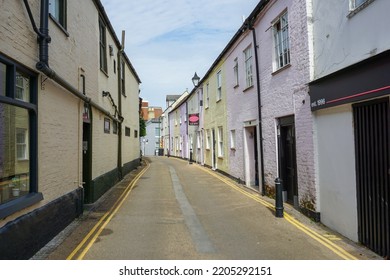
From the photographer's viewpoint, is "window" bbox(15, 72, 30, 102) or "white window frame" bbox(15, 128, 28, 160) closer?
"window" bbox(15, 72, 30, 102)

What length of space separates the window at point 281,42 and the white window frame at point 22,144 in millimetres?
6756

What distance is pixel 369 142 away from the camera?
588cm

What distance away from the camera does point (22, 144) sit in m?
5.91

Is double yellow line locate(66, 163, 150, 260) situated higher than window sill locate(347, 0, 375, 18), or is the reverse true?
window sill locate(347, 0, 375, 18)

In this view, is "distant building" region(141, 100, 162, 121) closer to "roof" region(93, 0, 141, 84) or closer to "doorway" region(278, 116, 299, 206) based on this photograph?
"roof" region(93, 0, 141, 84)

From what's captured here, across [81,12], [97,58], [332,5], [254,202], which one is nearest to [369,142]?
[332,5]

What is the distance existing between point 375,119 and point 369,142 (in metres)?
0.42

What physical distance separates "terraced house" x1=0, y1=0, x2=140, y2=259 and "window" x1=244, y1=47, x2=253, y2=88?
545 centimetres

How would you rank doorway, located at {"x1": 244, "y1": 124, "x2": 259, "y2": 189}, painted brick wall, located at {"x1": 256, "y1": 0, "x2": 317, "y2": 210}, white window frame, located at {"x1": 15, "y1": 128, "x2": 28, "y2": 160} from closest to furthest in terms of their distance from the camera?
white window frame, located at {"x1": 15, "y1": 128, "x2": 28, "y2": 160}
painted brick wall, located at {"x1": 256, "y1": 0, "x2": 317, "y2": 210}
doorway, located at {"x1": 244, "y1": 124, "x2": 259, "y2": 189}

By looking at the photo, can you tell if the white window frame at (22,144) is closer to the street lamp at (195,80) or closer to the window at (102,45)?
the window at (102,45)

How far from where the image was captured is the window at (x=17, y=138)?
5148mm

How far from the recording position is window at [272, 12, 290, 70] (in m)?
9.64

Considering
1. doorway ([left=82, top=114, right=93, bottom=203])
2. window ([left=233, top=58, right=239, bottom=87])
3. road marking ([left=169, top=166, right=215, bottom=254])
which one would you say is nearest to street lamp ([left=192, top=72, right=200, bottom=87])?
window ([left=233, top=58, right=239, bottom=87])

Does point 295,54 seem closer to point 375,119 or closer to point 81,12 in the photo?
point 375,119
